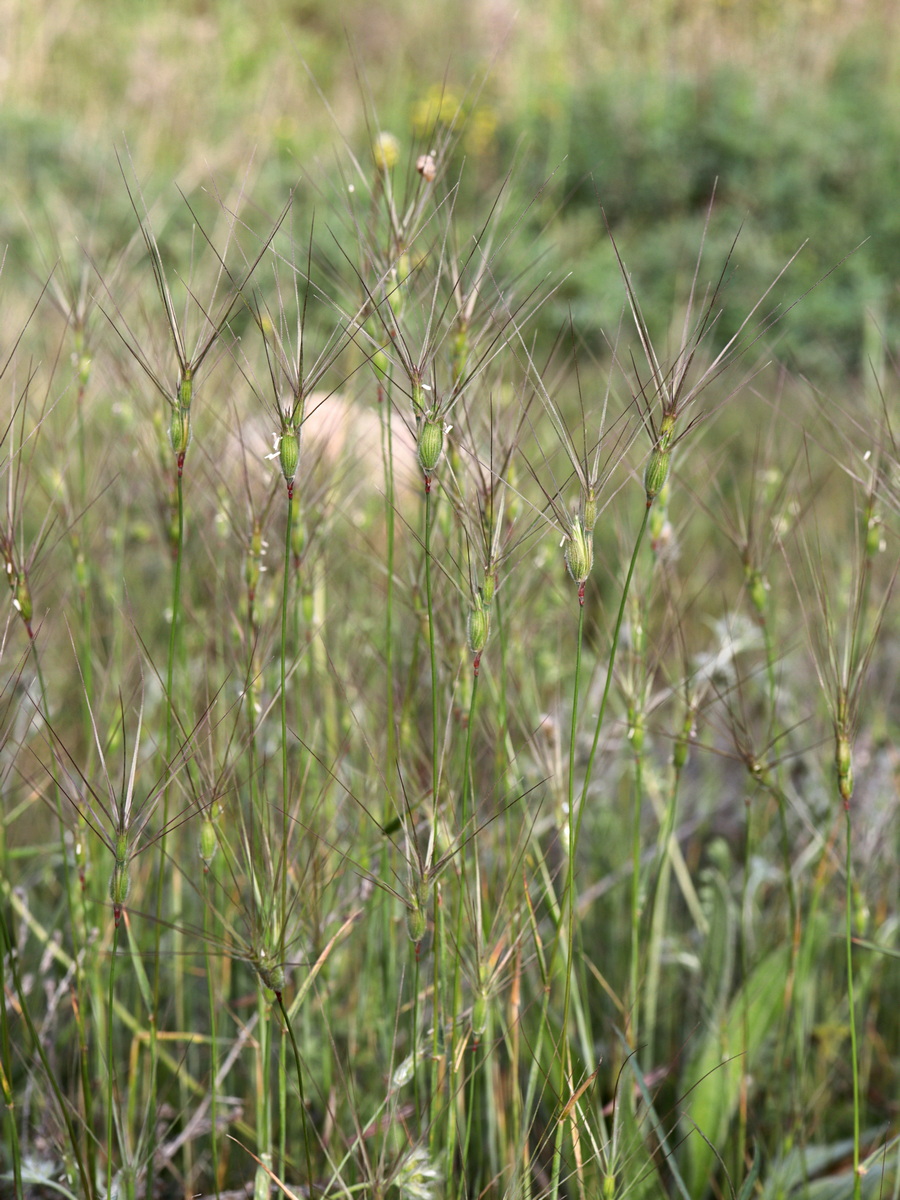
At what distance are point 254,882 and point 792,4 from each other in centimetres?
747

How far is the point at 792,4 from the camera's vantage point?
6.71 meters

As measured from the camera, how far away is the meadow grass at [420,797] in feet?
2.31

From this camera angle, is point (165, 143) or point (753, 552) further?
point (165, 143)

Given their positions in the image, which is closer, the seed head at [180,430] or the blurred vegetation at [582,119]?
the seed head at [180,430]

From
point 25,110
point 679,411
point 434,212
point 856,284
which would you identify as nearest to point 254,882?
point 679,411

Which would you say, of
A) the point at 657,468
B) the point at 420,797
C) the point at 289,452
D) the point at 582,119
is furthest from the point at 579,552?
the point at 582,119

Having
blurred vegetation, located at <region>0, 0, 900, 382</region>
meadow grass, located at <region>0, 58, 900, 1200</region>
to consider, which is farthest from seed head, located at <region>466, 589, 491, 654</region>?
blurred vegetation, located at <region>0, 0, 900, 382</region>

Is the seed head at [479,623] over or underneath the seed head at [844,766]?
over

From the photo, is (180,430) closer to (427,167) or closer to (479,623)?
(479,623)

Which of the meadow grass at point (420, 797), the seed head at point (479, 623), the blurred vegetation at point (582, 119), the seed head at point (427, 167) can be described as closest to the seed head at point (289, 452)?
the meadow grass at point (420, 797)

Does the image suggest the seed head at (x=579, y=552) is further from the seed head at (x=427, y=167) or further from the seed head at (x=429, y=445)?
the seed head at (x=427, y=167)

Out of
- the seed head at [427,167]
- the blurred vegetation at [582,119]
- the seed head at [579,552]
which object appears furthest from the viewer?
the blurred vegetation at [582,119]

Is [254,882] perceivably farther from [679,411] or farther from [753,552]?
[753,552]

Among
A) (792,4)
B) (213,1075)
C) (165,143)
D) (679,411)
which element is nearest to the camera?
(679,411)
